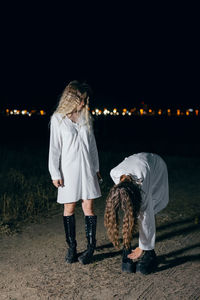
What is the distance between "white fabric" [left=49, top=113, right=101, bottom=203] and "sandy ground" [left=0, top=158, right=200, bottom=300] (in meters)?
0.80

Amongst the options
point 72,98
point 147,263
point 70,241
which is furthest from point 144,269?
point 72,98

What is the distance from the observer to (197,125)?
24.9 meters

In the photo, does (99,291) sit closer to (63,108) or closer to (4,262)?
(4,262)

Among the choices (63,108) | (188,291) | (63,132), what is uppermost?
(63,108)

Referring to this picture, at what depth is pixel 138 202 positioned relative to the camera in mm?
3807

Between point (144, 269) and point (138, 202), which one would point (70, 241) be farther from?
point (138, 202)

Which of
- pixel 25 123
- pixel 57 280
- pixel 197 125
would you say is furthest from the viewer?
pixel 25 123

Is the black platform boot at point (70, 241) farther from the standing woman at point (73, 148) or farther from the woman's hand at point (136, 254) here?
the woman's hand at point (136, 254)

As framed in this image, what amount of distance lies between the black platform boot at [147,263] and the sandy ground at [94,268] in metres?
0.06

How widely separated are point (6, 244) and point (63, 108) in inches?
83.9

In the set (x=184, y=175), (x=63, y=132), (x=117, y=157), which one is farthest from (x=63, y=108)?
(x=117, y=157)

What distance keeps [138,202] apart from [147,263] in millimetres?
724

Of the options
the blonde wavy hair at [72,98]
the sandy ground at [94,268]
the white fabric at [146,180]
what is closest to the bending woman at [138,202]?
the white fabric at [146,180]

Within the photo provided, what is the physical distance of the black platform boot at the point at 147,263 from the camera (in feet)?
13.3
